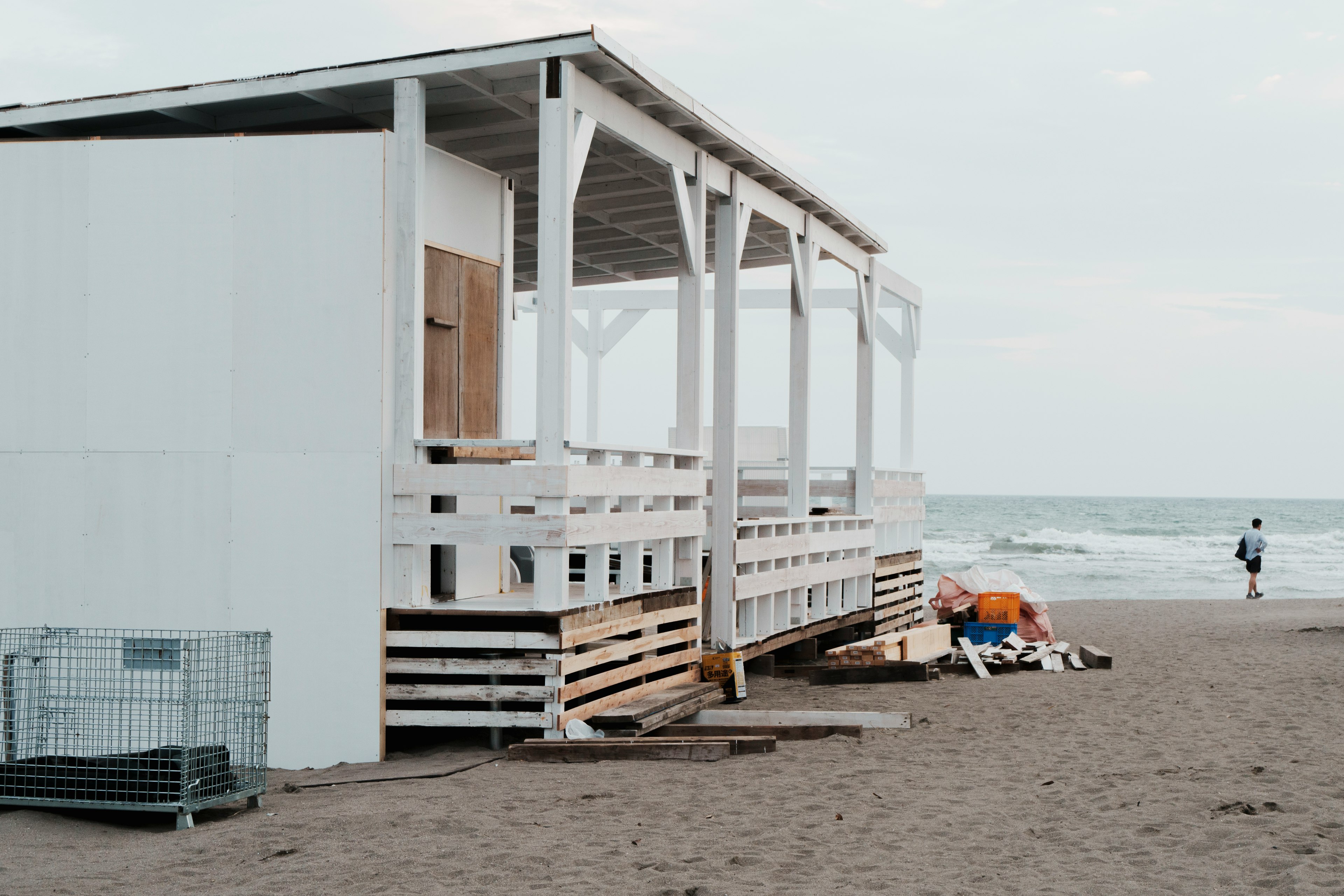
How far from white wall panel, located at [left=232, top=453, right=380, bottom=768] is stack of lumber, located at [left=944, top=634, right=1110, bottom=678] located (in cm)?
676

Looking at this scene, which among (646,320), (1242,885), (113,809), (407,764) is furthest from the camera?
(646,320)

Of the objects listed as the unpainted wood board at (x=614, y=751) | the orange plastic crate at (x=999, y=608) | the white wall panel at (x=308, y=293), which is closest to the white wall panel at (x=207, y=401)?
the white wall panel at (x=308, y=293)

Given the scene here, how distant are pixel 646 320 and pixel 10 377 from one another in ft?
35.3

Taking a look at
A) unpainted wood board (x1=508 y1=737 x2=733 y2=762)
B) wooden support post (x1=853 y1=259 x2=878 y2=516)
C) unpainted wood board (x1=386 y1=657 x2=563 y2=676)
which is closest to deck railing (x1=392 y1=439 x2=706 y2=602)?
unpainted wood board (x1=386 y1=657 x2=563 y2=676)

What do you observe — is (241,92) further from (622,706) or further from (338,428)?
(622,706)

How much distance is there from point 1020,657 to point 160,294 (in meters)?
8.93

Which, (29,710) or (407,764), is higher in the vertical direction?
(29,710)

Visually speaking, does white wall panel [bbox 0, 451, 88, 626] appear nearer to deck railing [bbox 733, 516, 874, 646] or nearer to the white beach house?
the white beach house

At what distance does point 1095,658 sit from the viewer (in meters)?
12.7

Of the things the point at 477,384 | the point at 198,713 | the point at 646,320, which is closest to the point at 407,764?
the point at 198,713

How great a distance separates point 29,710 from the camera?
21.2ft

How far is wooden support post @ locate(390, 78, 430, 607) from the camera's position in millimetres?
7371

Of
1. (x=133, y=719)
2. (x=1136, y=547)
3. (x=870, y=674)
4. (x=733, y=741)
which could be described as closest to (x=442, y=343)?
(x=133, y=719)

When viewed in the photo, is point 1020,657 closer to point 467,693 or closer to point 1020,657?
point 1020,657
